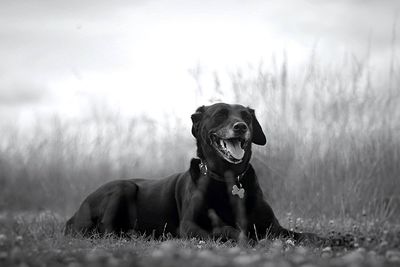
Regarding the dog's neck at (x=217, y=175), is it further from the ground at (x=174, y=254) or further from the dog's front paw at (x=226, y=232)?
the ground at (x=174, y=254)

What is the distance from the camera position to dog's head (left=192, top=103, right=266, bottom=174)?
536cm

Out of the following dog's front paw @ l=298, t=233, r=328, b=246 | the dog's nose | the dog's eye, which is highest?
the dog's eye

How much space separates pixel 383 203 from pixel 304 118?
1.68 meters

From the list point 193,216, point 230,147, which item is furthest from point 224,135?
point 193,216

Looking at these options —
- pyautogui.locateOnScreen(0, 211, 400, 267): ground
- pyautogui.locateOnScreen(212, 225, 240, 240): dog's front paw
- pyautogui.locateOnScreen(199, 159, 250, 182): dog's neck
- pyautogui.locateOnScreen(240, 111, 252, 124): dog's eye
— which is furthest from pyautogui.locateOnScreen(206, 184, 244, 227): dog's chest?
pyautogui.locateOnScreen(240, 111, 252, 124): dog's eye

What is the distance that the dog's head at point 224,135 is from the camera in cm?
536

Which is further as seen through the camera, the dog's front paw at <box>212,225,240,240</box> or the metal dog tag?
the metal dog tag

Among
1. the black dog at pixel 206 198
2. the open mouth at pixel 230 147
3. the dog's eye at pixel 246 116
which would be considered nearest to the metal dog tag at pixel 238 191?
the black dog at pixel 206 198

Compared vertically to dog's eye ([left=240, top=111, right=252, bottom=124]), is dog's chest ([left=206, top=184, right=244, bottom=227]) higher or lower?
lower

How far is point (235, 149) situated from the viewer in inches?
214

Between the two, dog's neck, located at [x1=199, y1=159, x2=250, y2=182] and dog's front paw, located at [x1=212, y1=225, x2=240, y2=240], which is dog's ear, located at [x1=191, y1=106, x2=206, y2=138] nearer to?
dog's neck, located at [x1=199, y1=159, x2=250, y2=182]

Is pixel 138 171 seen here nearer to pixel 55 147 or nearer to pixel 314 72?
pixel 55 147

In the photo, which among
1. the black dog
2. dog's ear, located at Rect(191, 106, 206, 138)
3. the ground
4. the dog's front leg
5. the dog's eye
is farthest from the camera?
dog's ear, located at Rect(191, 106, 206, 138)

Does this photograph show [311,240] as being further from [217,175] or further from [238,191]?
[217,175]
